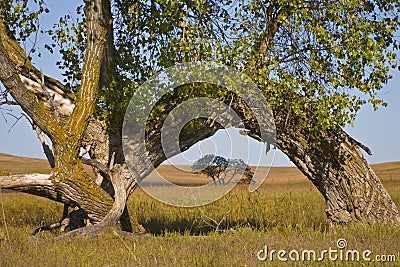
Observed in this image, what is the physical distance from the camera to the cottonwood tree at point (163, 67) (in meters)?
10.4

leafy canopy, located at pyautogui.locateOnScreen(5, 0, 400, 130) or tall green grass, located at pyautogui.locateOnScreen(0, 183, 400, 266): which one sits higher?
leafy canopy, located at pyautogui.locateOnScreen(5, 0, 400, 130)

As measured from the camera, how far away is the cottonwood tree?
10.4 meters

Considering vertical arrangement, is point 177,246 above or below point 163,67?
below

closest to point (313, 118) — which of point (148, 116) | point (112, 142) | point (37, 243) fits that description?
point (148, 116)

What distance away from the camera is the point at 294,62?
11023 millimetres

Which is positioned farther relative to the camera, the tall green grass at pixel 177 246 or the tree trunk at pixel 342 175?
the tree trunk at pixel 342 175

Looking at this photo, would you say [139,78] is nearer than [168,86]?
No

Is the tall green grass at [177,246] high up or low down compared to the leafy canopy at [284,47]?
down

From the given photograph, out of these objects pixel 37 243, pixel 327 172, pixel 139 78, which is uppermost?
pixel 139 78

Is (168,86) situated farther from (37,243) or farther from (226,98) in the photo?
(37,243)

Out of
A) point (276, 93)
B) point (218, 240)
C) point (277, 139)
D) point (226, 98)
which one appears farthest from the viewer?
point (277, 139)

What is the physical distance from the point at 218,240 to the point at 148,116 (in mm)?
3094

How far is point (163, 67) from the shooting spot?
35.1 ft

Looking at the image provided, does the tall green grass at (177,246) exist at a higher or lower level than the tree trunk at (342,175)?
lower
